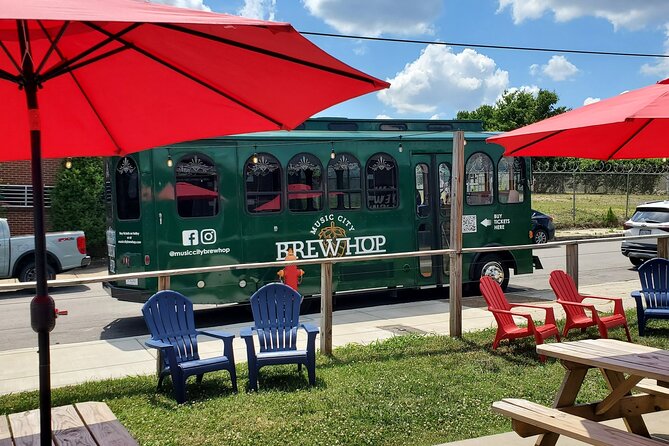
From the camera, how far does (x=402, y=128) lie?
469 inches

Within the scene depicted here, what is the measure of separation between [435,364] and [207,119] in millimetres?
4055

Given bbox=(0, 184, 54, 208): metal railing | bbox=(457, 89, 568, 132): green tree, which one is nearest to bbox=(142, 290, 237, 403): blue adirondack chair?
bbox=(0, 184, 54, 208): metal railing

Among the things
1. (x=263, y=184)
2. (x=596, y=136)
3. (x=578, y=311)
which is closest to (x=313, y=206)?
(x=263, y=184)

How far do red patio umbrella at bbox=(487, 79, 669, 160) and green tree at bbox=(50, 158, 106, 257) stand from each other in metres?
16.3

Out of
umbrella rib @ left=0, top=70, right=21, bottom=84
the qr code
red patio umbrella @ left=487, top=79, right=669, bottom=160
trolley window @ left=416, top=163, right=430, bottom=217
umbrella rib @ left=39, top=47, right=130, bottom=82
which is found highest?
umbrella rib @ left=39, top=47, right=130, bottom=82

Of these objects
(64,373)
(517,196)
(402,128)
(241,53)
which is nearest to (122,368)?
(64,373)

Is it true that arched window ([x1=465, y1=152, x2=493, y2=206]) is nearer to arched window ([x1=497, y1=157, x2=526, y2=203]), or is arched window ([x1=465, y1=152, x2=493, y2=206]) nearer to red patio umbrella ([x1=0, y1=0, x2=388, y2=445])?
arched window ([x1=497, y1=157, x2=526, y2=203])

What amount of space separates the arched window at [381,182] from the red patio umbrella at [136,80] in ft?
24.0

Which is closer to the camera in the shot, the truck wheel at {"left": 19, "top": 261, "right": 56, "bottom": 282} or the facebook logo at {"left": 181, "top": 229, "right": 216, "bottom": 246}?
the facebook logo at {"left": 181, "top": 229, "right": 216, "bottom": 246}

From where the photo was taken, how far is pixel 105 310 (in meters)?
11.6

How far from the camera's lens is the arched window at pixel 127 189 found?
9859 millimetres

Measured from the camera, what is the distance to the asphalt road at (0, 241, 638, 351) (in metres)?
8.96

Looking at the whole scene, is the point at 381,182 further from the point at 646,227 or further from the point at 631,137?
the point at 646,227

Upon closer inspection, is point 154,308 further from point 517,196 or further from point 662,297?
point 517,196
